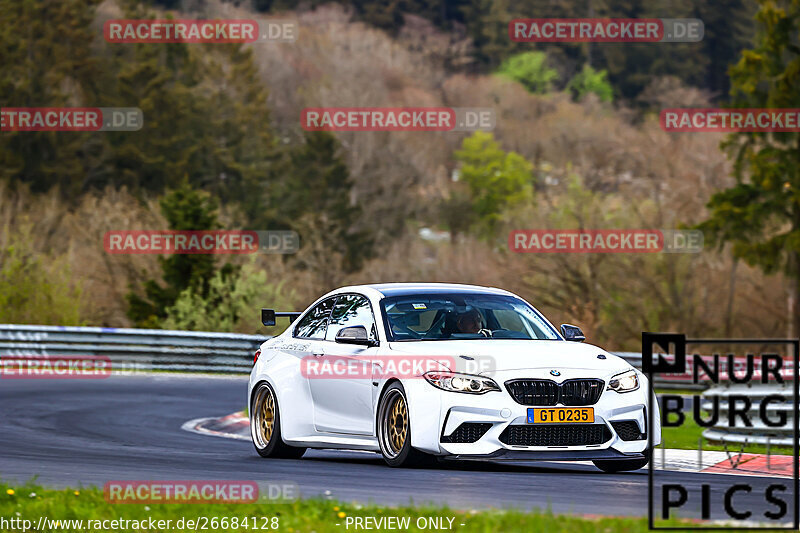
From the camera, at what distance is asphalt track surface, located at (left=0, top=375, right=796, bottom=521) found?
10.9 metres

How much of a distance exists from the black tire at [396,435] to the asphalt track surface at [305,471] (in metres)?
0.12

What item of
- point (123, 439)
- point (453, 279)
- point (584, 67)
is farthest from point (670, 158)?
point (584, 67)

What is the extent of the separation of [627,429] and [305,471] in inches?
108

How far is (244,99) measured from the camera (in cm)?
10356

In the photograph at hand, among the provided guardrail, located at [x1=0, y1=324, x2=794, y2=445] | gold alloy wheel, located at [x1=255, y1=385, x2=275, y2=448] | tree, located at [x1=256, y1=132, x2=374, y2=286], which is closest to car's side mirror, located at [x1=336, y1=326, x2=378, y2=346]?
gold alloy wheel, located at [x1=255, y1=385, x2=275, y2=448]

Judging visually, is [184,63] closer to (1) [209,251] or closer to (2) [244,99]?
(2) [244,99]

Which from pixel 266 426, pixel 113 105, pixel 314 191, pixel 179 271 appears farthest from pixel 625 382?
pixel 113 105

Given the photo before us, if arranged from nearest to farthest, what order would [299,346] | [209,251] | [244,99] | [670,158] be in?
1. [299,346]
2. [209,251]
3. [670,158]
4. [244,99]

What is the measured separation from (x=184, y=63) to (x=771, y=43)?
53486mm

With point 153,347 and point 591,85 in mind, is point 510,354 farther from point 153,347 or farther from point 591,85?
point 591,85

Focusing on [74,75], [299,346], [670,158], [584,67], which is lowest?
[299,346]

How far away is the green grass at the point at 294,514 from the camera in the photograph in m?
9.08

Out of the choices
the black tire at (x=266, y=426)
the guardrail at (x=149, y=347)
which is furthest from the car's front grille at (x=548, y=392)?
the guardrail at (x=149, y=347)

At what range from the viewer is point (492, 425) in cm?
1244
